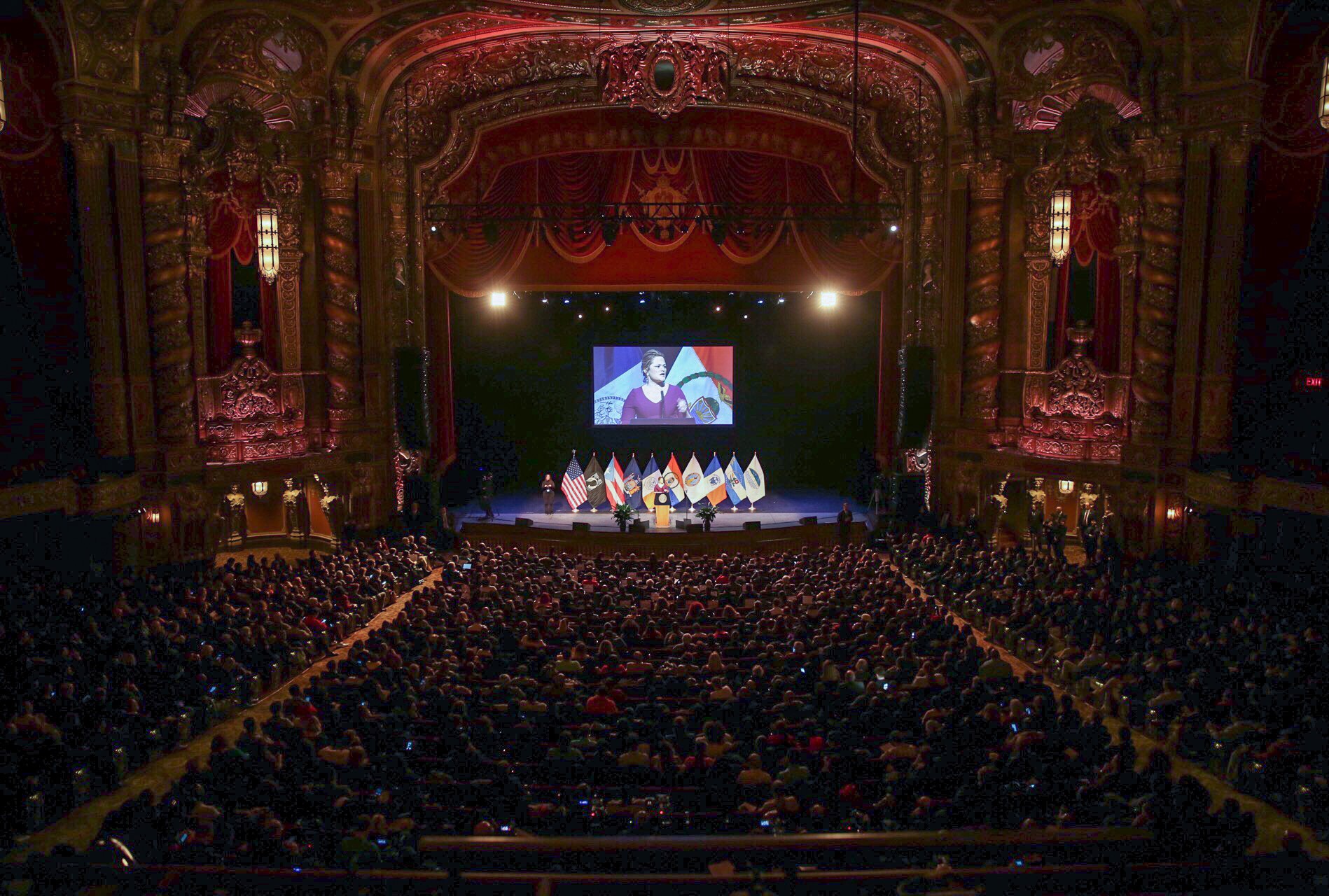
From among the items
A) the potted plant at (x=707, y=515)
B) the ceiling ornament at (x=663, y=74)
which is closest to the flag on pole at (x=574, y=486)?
the potted plant at (x=707, y=515)

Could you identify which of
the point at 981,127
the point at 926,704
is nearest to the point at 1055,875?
the point at 926,704

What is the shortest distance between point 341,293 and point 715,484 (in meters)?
10.9

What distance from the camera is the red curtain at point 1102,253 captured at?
862 inches

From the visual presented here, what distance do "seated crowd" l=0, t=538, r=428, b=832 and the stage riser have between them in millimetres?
5503

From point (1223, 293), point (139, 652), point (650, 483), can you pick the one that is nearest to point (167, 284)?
point (139, 652)

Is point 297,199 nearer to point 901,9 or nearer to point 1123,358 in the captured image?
point 901,9

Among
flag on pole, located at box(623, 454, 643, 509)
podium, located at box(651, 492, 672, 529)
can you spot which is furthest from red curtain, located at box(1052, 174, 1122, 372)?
flag on pole, located at box(623, 454, 643, 509)

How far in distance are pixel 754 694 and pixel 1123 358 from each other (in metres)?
13.8

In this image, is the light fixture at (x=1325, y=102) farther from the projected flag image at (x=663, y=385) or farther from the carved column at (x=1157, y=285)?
the projected flag image at (x=663, y=385)

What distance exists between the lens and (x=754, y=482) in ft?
92.6

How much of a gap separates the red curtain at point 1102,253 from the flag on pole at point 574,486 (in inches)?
518

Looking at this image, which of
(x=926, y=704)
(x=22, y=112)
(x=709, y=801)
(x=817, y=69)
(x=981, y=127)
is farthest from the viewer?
(x=817, y=69)

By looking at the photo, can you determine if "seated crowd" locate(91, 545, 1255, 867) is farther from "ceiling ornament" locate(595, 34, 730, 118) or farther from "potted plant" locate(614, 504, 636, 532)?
"ceiling ornament" locate(595, 34, 730, 118)

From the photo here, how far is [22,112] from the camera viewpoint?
18094 millimetres
